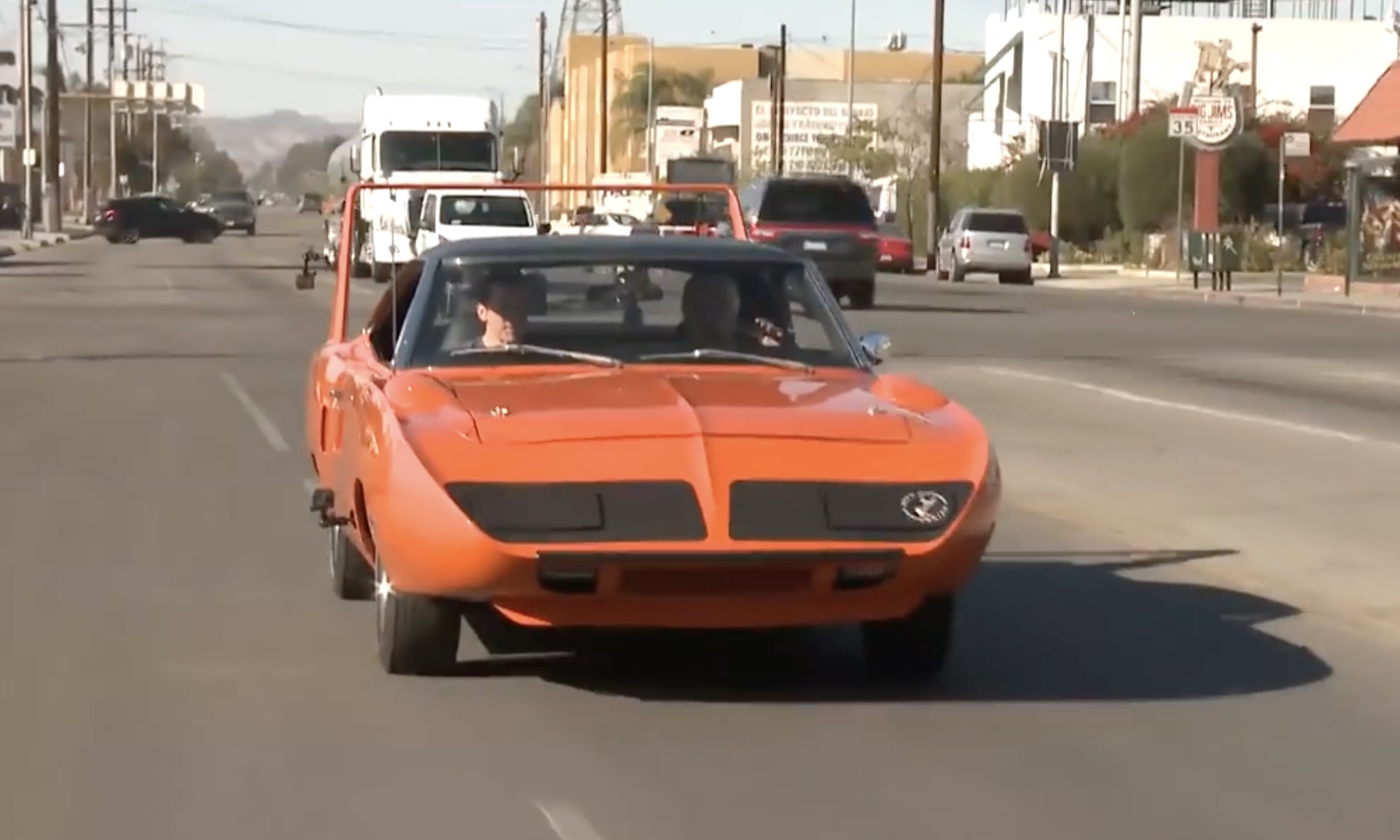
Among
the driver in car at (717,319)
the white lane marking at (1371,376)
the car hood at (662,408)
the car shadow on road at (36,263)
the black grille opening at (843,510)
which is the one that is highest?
the driver in car at (717,319)

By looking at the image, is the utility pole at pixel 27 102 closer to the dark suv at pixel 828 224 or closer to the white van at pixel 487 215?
the white van at pixel 487 215

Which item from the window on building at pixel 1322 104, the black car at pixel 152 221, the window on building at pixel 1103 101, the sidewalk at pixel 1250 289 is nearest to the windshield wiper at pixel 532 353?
the sidewalk at pixel 1250 289

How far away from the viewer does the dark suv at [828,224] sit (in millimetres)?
35250

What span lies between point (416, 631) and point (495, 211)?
3053 centimetres

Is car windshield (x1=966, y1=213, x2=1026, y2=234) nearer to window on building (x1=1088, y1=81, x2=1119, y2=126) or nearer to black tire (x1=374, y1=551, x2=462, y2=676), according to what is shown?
window on building (x1=1088, y1=81, x2=1119, y2=126)

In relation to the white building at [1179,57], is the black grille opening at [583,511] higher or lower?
lower

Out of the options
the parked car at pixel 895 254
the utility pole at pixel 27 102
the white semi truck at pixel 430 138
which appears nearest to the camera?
the white semi truck at pixel 430 138

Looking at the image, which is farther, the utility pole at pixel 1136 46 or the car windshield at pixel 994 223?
the utility pole at pixel 1136 46

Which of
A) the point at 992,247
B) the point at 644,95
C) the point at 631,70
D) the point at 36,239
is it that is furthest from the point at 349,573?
the point at 631,70

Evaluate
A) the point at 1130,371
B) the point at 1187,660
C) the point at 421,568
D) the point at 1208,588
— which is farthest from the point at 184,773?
the point at 1130,371

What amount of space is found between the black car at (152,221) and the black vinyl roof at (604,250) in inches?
2723

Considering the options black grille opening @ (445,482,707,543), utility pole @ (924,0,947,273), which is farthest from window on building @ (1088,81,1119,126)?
black grille opening @ (445,482,707,543)

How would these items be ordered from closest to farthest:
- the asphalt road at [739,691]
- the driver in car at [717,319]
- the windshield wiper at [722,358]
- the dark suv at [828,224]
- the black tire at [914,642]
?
the asphalt road at [739,691]
the black tire at [914,642]
the windshield wiper at [722,358]
the driver in car at [717,319]
the dark suv at [828,224]

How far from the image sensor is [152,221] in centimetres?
7800
